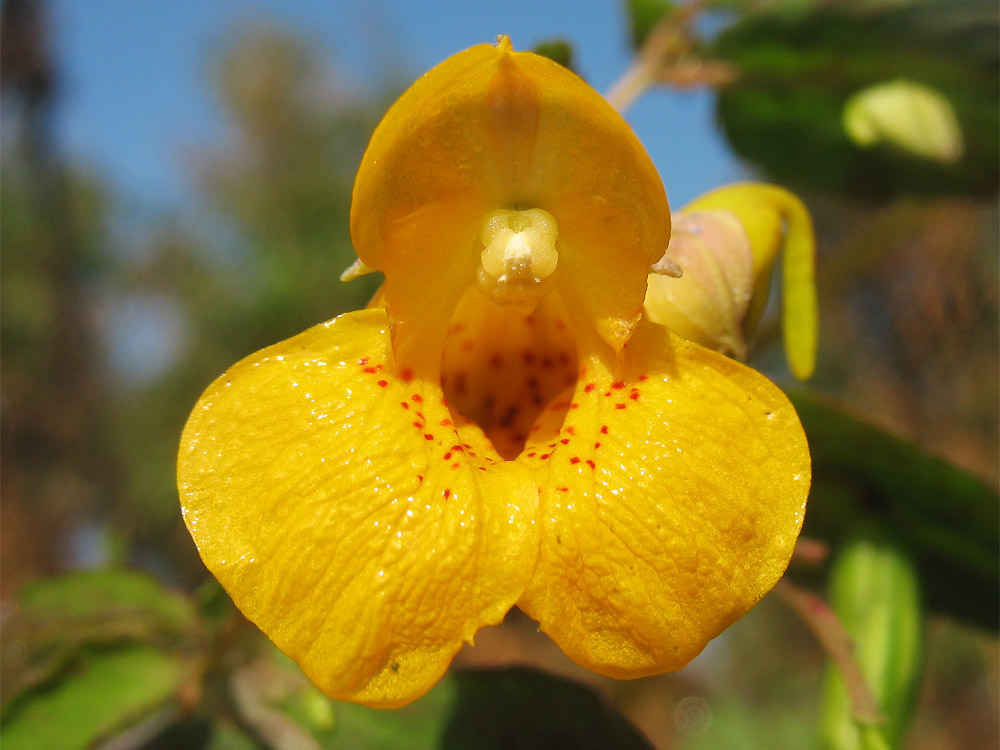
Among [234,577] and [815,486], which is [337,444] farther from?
[815,486]

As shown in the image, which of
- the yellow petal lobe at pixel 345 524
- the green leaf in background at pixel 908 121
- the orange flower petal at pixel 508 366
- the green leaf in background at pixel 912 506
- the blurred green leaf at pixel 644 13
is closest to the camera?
the yellow petal lobe at pixel 345 524

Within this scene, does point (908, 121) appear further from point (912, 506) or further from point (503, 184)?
point (503, 184)

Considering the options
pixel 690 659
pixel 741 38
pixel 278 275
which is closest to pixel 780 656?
pixel 278 275

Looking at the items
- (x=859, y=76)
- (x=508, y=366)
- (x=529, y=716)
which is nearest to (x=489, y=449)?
(x=508, y=366)

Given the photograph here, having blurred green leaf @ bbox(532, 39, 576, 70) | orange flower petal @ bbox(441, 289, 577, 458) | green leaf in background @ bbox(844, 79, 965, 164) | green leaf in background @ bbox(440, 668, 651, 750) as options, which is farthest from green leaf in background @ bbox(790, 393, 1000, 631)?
green leaf in background @ bbox(844, 79, 965, 164)

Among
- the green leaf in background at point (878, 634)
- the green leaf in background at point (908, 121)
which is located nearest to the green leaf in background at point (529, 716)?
the green leaf in background at point (878, 634)

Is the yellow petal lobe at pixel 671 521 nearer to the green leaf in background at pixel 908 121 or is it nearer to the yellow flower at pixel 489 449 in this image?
the yellow flower at pixel 489 449
